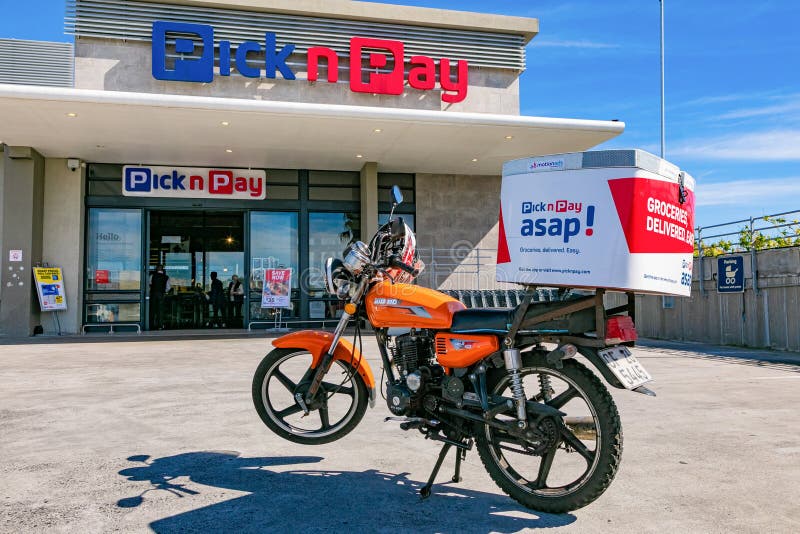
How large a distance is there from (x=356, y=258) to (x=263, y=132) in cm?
1022

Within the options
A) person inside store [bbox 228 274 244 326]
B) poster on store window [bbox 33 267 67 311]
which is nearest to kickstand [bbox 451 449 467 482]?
person inside store [bbox 228 274 244 326]

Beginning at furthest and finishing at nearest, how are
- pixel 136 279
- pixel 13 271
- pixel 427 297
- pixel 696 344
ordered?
1. pixel 136 279
2. pixel 13 271
3. pixel 696 344
4. pixel 427 297

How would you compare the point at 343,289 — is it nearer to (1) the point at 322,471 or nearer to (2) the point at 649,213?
(1) the point at 322,471

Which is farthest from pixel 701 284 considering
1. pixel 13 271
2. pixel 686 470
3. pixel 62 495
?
pixel 13 271

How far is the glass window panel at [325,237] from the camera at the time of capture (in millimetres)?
16406

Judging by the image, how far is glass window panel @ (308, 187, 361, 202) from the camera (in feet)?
54.6

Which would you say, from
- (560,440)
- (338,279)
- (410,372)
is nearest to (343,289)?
(338,279)

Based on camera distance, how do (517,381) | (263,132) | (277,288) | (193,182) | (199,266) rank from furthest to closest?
(199,266)
(193,182)
(277,288)
(263,132)
(517,381)

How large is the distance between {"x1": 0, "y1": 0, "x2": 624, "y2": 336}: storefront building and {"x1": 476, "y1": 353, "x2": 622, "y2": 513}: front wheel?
386 inches

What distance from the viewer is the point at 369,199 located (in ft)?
53.1

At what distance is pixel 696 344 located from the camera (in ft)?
41.1

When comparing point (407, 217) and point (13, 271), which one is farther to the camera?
point (407, 217)

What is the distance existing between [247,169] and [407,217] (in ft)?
14.6

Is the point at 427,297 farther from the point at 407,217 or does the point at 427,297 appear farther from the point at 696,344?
the point at 407,217
